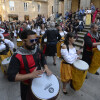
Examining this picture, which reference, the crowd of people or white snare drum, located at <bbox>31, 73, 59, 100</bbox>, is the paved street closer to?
the crowd of people

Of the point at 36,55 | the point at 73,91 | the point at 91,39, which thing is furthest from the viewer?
the point at 91,39

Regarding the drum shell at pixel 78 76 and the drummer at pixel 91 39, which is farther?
the drummer at pixel 91 39

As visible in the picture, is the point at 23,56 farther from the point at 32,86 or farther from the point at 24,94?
the point at 24,94

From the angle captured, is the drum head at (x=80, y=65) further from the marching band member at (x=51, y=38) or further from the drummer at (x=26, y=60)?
the marching band member at (x=51, y=38)

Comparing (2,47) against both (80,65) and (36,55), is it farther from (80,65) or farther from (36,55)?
(80,65)

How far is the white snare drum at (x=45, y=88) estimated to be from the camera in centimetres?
121

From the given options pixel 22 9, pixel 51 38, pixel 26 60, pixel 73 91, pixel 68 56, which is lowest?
pixel 73 91

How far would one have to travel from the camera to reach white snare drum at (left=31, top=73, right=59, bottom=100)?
121cm

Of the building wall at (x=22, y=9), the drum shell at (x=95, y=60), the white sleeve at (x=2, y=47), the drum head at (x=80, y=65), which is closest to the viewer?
the drum head at (x=80, y=65)

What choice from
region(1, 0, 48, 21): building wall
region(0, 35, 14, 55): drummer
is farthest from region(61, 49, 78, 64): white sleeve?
region(1, 0, 48, 21): building wall

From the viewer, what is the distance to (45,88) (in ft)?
4.16

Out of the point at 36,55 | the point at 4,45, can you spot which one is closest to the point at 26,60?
the point at 36,55

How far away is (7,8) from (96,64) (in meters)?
26.9

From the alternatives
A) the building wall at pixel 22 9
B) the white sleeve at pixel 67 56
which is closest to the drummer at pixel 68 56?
the white sleeve at pixel 67 56
